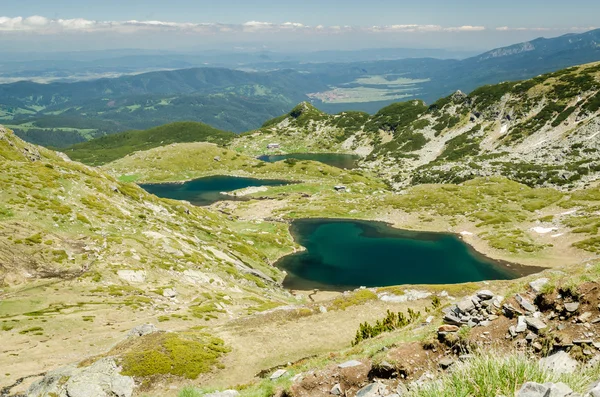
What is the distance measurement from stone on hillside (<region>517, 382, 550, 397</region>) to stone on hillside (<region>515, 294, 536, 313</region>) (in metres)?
11.5

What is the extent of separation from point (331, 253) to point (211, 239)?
36953 mm

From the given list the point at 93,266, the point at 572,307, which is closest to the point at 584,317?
the point at 572,307

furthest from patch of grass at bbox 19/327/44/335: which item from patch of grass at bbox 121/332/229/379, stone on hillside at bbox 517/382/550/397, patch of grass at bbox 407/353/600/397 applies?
stone on hillside at bbox 517/382/550/397

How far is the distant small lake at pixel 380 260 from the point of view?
90.4 meters

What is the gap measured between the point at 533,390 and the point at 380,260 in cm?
9667

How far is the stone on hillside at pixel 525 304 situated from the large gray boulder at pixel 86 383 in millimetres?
25289

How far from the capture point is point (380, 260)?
101812 mm

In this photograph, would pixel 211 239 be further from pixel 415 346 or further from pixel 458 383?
pixel 458 383

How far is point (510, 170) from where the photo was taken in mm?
167500

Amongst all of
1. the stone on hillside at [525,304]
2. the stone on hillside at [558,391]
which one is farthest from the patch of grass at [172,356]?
the stone on hillside at [558,391]

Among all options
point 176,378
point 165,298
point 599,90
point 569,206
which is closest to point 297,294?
point 165,298

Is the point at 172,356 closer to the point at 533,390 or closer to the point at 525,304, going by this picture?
the point at 525,304

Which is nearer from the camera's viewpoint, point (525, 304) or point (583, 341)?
point (583, 341)

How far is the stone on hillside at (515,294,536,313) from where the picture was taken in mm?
17469
